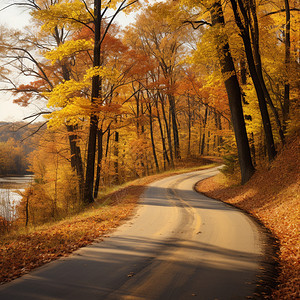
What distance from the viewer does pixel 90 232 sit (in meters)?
7.40

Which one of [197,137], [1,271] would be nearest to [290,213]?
[1,271]

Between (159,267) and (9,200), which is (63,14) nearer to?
(9,200)

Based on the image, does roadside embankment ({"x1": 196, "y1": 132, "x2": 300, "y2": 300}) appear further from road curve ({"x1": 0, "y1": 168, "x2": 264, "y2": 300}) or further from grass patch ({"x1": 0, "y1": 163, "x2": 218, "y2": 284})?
grass patch ({"x1": 0, "y1": 163, "x2": 218, "y2": 284})

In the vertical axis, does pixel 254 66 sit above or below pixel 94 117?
above

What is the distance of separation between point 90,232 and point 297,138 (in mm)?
10438

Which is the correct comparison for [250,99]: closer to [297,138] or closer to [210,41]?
[297,138]

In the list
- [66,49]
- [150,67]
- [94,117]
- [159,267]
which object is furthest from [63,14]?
[159,267]

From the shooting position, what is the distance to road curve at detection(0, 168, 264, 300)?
391cm

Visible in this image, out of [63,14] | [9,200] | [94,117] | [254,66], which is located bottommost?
[9,200]

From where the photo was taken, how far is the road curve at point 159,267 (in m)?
3.91

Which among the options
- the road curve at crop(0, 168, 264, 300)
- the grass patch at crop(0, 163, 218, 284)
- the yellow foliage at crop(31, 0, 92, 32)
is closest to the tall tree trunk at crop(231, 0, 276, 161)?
the road curve at crop(0, 168, 264, 300)

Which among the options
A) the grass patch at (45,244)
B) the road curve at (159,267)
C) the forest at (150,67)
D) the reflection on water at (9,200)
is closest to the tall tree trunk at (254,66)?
the forest at (150,67)

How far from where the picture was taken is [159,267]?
4785 mm

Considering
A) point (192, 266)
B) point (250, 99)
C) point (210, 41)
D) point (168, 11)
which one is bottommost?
point (192, 266)
